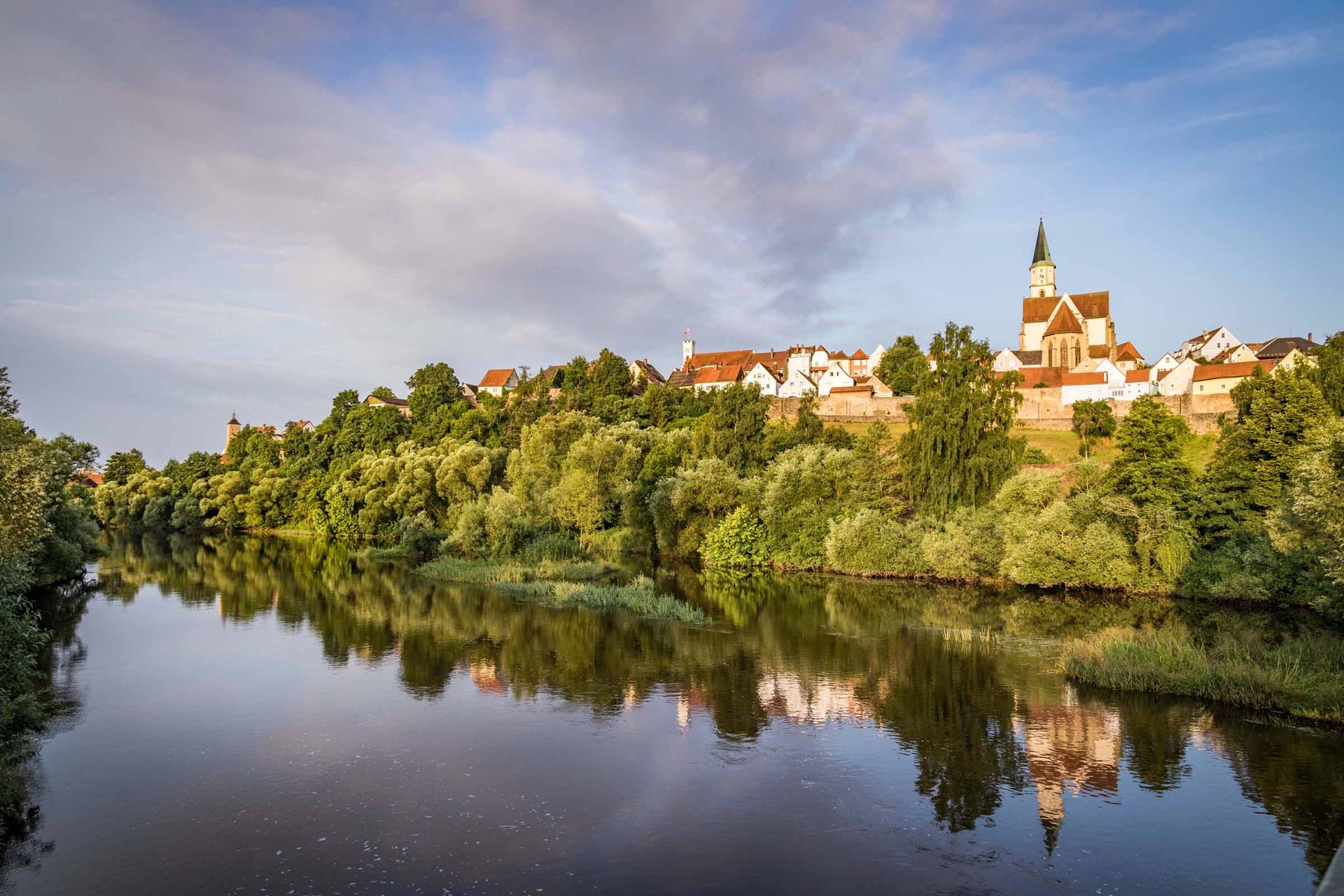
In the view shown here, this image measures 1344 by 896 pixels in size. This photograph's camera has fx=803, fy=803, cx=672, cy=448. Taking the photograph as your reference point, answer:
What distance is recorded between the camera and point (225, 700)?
68.6ft

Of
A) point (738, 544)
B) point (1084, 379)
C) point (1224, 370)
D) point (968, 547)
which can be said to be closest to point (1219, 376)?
point (1224, 370)

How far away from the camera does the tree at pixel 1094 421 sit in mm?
61081

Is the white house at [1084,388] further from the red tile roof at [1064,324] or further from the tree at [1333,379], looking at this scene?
the tree at [1333,379]

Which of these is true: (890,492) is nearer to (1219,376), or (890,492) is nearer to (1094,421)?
(1094,421)

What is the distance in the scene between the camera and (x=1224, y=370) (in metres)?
72.6

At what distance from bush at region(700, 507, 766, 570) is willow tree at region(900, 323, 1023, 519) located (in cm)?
975

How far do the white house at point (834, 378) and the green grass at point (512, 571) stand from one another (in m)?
62.1

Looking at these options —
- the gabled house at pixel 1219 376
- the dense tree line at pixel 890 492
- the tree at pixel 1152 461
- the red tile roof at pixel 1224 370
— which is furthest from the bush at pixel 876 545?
the red tile roof at pixel 1224 370

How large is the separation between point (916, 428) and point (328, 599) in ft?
104

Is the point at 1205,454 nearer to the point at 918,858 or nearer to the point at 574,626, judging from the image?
the point at 574,626

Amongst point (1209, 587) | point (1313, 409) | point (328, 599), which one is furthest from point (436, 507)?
point (1313, 409)

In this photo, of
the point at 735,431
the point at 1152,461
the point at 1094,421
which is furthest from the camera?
the point at 1094,421

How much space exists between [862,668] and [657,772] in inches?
384

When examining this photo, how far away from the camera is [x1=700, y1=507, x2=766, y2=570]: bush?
1916 inches
